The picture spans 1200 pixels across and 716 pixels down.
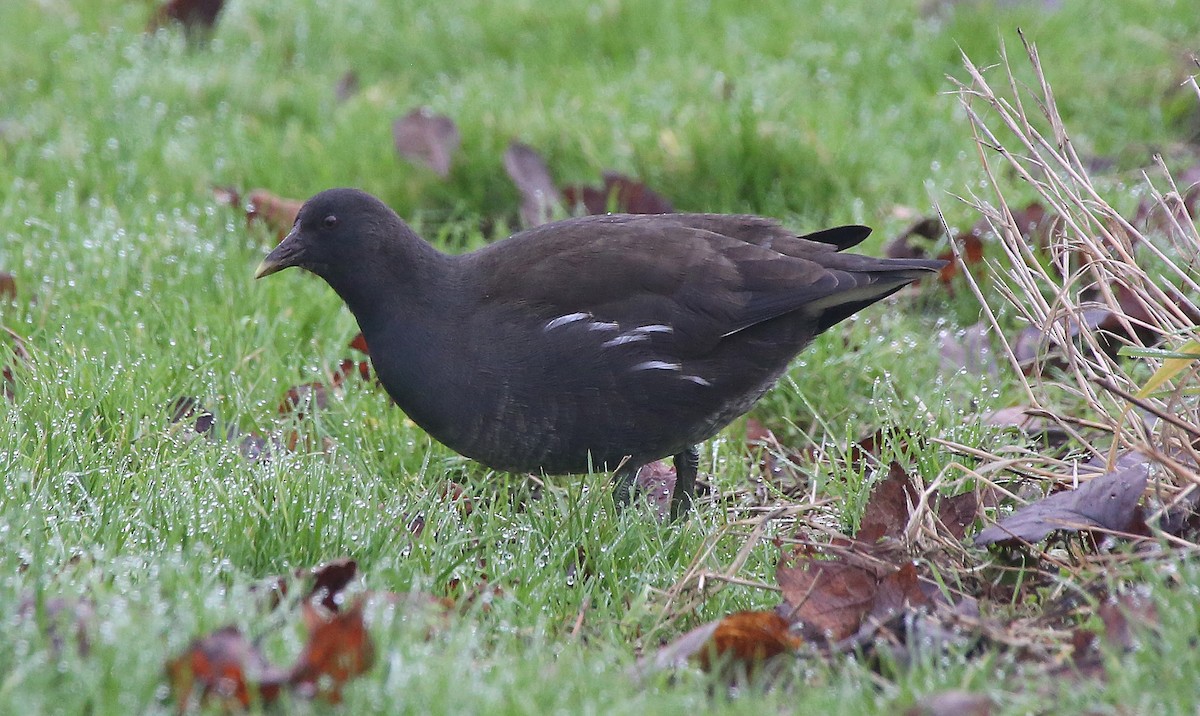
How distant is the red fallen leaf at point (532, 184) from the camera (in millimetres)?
5360

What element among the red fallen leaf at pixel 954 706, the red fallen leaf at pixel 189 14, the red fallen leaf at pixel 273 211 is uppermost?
the red fallen leaf at pixel 189 14

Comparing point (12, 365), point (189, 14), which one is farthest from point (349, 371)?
point (189, 14)

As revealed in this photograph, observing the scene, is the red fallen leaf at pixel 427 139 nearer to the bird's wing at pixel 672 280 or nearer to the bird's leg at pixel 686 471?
the bird's wing at pixel 672 280

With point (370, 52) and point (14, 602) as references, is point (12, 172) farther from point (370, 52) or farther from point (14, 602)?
point (14, 602)

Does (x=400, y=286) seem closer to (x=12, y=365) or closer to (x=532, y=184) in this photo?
(x=12, y=365)

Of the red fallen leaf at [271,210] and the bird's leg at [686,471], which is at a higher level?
the red fallen leaf at [271,210]

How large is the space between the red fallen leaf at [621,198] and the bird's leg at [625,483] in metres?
1.68

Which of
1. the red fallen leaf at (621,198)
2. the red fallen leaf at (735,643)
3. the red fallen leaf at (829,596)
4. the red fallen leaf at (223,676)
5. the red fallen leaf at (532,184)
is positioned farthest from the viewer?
the red fallen leaf at (532,184)

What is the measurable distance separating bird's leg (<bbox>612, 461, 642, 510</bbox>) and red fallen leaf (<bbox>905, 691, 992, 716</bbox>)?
1438 millimetres

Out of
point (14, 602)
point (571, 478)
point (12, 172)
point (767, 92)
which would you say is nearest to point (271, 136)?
point (12, 172)

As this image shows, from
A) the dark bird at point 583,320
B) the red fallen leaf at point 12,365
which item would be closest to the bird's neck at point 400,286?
the dark bird at point 583,320

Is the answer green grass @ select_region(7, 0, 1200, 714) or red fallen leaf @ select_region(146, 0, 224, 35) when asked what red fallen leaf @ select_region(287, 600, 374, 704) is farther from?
red fallen leaf @ select_region(146, 0, 224, 35)

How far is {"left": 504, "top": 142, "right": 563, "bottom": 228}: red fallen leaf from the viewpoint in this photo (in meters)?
5.36

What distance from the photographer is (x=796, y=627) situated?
2.81 meters
